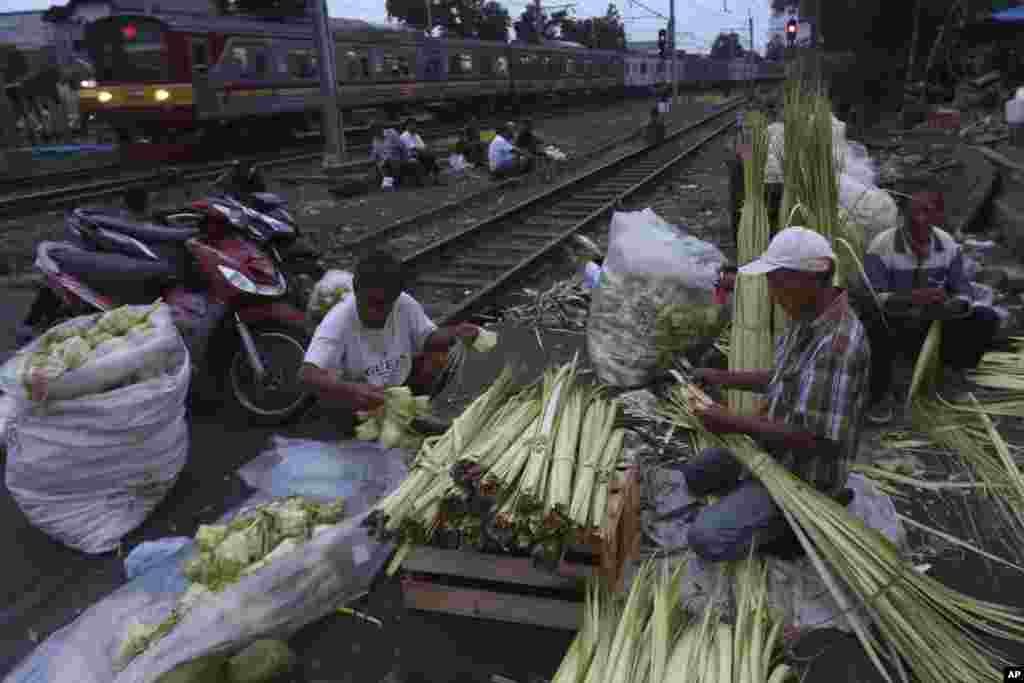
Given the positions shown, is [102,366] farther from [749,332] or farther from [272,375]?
[749,332]

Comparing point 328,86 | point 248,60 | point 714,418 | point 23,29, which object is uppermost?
point 23,29

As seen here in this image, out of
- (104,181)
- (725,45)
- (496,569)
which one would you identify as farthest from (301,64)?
(725,45)

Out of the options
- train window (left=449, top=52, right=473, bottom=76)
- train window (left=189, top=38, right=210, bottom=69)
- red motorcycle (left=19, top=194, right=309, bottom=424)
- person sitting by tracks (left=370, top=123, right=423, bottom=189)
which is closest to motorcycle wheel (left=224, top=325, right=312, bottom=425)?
red motorcycle (left=19, top=194, right=309, bottom=424)

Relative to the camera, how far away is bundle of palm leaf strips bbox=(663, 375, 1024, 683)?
7.14 feet

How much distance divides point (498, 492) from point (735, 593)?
1.02 meters

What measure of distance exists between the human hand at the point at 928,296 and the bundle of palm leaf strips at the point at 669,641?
2511mm

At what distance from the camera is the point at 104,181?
48.9ft

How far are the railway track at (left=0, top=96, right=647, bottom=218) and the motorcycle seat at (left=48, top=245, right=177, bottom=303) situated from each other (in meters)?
5.67

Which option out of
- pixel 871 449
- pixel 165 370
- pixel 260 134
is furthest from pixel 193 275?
pixel 260 134

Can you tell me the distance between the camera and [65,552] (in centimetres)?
328

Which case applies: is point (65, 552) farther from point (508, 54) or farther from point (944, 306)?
point (508, 54)

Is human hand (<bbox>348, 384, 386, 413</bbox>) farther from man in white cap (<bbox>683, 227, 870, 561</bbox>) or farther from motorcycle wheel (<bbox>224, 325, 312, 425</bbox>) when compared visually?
man in white cap (<bbox>683, 227, 870, 561</bbox>)

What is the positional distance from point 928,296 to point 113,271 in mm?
4911

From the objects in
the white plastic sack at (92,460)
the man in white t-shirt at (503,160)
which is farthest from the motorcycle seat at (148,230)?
the man in white t-shirt at (503,160)
